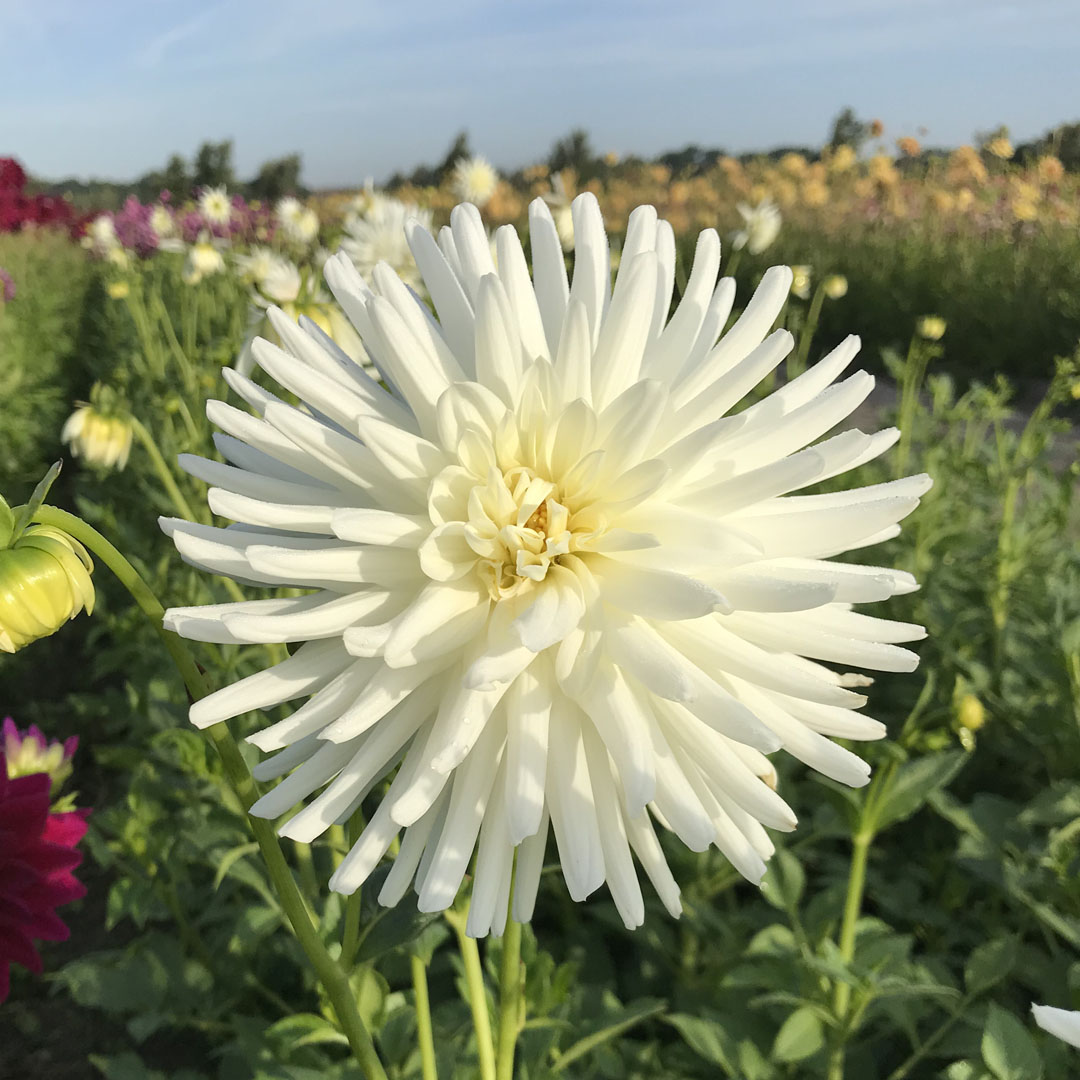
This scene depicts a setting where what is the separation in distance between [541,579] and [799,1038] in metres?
1.08

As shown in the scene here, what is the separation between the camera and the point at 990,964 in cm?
141

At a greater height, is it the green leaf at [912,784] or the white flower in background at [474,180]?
the white flower in background at [474,180]

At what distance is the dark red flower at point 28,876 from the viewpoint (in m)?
1.01

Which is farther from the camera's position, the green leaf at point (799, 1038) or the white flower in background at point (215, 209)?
the white flower in background at point (215, 209)

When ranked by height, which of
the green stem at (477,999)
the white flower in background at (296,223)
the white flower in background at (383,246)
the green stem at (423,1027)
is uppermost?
the white flower in background at (296,223)

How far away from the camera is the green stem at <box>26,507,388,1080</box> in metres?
0.61

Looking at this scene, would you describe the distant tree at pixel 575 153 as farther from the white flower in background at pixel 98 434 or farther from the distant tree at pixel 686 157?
the white flower in background at pixel 98 434

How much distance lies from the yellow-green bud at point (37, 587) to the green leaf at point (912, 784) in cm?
114

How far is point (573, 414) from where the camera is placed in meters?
0.66

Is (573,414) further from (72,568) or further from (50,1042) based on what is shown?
(50,1042)

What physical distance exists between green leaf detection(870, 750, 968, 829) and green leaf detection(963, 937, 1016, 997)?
295mm

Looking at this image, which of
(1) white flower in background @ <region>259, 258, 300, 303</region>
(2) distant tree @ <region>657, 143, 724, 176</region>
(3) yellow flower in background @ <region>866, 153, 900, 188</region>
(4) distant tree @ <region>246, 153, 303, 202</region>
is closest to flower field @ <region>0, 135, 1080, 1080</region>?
(1) white flower in background @ <region>259, 258, 300, 303</region>

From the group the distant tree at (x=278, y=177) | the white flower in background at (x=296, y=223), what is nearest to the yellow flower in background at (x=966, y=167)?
the white flower in background at (x=296, y=223)

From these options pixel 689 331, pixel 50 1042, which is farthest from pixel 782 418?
pixel 50 1042
